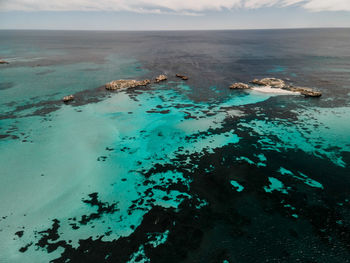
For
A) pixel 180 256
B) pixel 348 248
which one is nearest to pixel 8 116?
pixel 180 256

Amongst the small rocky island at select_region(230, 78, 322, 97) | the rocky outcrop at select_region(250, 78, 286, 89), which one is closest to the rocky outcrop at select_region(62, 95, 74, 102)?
the small rocky island at select_region(230, 78, 322, 97)

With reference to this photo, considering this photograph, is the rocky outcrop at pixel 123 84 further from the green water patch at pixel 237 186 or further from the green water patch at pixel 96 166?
the green water patch at pixel 237 186

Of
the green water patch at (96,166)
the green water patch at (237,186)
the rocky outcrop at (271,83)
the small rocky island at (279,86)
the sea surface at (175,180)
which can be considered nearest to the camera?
the sea surface at (175,180)

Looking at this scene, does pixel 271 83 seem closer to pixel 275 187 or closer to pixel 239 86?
pixel 239 86

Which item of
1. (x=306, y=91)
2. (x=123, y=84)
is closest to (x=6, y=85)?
(x=123, y=84)

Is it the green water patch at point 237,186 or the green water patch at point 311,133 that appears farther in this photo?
the green water patch at point 311,133

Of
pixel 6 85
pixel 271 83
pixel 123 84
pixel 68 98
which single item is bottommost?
pixel 68 98

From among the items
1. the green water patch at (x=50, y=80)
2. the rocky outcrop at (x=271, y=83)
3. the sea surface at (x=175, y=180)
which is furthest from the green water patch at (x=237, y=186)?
the rocky outcrop at (x=271, y=83)

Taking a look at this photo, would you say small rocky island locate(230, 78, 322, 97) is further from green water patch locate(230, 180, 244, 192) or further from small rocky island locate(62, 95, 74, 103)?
small rocky island locate(62, 95, 74, 103)

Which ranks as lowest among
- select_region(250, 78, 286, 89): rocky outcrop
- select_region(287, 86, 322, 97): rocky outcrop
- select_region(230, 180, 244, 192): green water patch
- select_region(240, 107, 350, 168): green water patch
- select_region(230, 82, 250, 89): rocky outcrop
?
select_region(230, 180, 244, 192): green water patch
